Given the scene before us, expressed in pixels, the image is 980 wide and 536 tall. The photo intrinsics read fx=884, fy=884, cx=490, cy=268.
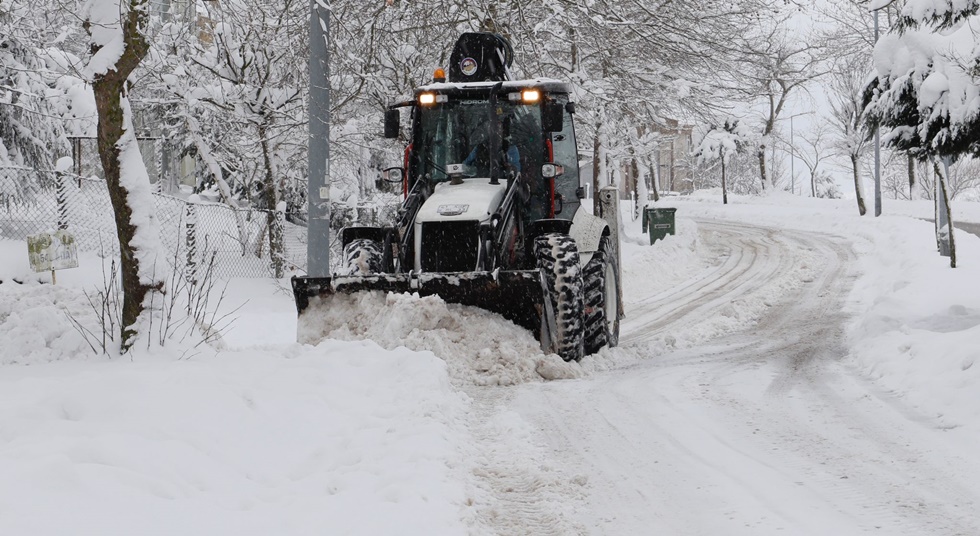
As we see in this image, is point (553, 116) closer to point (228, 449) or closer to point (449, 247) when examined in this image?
point (449, 247)

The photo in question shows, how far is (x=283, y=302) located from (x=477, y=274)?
833 cm

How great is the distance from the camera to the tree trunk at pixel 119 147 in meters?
6.72

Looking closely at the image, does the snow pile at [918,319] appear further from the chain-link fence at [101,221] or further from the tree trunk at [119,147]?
the chain-link fence at [101,221]

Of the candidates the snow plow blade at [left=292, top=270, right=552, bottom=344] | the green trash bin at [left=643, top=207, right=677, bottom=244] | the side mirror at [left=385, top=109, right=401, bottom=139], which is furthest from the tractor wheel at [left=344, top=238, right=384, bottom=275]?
the green trash bin at [left=643, top=207, right=677, bottom=244]

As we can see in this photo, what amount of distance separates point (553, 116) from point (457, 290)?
6.47ft

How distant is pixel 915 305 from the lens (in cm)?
1093

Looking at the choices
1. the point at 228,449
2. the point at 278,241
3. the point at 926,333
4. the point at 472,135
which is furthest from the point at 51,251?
the point at 926,333

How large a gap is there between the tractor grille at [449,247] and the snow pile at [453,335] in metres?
0.58

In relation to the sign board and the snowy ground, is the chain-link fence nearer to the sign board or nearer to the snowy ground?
the sign board

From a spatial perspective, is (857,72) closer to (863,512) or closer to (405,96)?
(405,96)

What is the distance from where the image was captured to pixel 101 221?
16.4 meters

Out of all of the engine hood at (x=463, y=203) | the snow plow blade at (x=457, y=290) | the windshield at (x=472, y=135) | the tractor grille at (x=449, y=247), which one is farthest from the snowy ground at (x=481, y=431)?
the windshield at (x=472, y=135)

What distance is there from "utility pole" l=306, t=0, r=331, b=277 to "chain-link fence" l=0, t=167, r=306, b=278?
3.86 meters

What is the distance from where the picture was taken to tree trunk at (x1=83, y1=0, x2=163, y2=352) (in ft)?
22.0
